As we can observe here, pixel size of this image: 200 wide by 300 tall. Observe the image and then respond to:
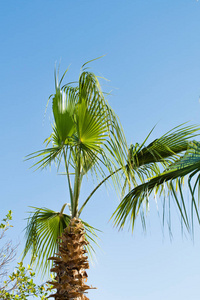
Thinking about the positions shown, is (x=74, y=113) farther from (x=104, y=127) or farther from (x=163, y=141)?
(x=163, y=141)

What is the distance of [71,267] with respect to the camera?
169 inches

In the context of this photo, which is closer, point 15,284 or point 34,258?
point 15,284

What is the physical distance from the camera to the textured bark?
416 cm

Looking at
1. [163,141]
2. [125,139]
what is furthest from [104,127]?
[163,141]

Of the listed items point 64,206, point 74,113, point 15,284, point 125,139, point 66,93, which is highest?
point 66,93

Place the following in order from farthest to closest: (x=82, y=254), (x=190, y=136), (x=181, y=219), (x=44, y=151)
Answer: (x=44, y=151), (x=190, y=136), (x=82, y=254), (x=181, y=219)

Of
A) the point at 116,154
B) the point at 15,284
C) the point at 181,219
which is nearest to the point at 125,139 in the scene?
the point at 116,154

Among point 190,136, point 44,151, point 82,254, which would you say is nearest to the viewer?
point 82,254

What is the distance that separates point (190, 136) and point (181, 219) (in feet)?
4.50

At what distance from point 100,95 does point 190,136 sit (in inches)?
52.0

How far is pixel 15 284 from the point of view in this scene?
197 inches

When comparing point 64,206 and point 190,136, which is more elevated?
point 190,136

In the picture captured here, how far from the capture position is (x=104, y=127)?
4.86m

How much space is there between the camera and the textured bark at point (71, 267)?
4164 mm
